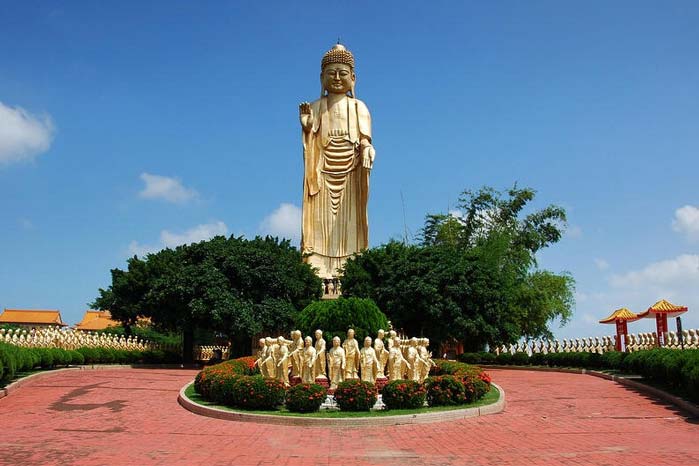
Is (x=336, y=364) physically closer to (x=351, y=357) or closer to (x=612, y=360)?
(x=351, y=357)

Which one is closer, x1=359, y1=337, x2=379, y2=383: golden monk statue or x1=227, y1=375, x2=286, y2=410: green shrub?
x1=227, y1=375, x2=286, y2=410: green shrub

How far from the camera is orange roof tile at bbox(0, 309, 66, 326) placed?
58719 millimetres

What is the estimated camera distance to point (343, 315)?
727 inches

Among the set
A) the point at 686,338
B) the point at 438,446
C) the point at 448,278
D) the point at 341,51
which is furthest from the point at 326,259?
the point at 438,446

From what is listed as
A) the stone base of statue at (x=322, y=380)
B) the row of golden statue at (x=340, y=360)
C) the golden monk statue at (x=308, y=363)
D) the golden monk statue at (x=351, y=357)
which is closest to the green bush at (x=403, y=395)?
the row of golden statue at (x=340, y=360)

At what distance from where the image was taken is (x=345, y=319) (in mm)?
18391

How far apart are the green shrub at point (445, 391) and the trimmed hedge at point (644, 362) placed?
4.45 metres

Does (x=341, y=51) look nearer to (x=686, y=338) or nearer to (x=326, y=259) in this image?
(x=326, y=259)

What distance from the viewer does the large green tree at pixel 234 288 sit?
27.3m

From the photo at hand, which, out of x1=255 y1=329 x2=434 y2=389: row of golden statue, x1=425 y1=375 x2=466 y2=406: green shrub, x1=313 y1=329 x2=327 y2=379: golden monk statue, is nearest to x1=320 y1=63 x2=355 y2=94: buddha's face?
x1=255 y1=329 x2=434 y2=389: row of golden statue

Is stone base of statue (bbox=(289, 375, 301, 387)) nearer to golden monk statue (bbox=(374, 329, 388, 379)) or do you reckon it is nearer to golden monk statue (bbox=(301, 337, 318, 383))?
golden monk statue (bbox=(301, 337, 318, 383))

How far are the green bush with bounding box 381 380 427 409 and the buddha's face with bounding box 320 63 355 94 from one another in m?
24.2

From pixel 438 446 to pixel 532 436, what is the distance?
188 centimetres

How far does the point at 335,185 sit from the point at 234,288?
30.8 ft
